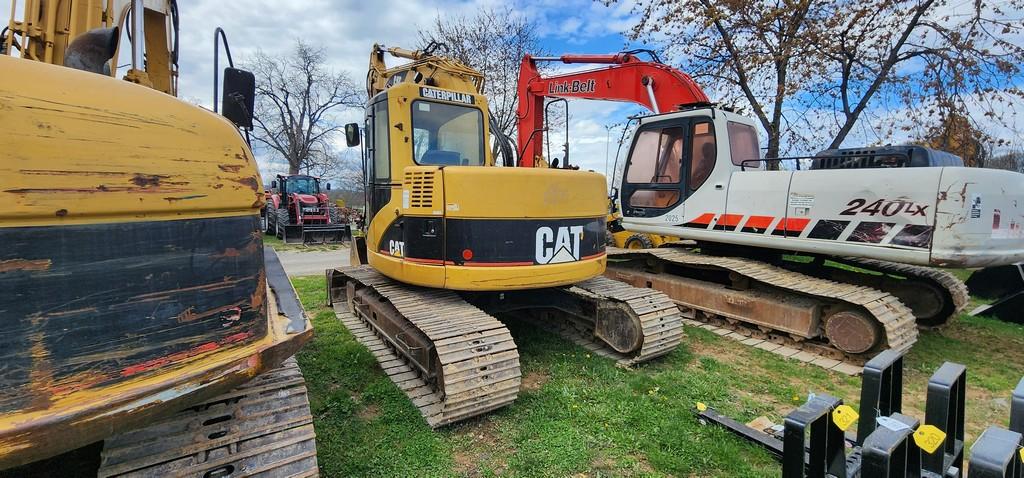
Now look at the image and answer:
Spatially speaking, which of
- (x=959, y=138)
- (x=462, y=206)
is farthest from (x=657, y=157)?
(x=959, y=138)

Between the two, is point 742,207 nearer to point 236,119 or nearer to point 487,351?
point 487,351

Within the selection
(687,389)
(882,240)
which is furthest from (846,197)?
(687,389)

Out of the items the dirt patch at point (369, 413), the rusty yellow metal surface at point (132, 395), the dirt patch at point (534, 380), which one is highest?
the rusty yellow metal surface at point (132, 395)

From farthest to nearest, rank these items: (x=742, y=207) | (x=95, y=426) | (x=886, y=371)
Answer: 1. (x=742, y=207)
2. (x=886, y=371)
3. (x=95, y=426)

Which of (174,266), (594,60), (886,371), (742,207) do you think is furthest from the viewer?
(594,60)

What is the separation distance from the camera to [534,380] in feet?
14.3

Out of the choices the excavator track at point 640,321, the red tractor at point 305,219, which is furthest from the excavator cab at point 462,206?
the red tractor at point 305,219

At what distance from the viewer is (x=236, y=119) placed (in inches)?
100

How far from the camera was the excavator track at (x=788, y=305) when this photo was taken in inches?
196

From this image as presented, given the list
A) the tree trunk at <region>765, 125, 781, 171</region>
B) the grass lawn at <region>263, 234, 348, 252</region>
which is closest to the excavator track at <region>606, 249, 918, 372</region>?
the tree trunk at <region>765, 125, 781, 171</region>

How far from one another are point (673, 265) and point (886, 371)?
4.91 meters

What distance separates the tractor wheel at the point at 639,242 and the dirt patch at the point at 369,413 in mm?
5862

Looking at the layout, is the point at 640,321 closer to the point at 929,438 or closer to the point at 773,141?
the point at 929,438

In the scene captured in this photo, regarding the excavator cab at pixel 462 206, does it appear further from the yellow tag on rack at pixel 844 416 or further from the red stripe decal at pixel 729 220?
the yellow tag on rack at pixel 844 416
